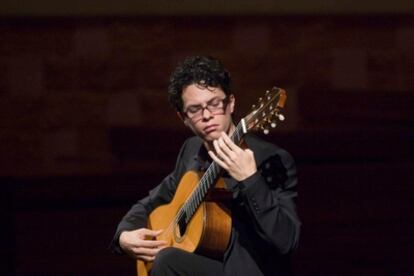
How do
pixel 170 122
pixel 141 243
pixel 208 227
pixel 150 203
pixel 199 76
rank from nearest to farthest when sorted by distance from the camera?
pixel 208 227
pixel 199 76
pixel 141 243
pixel 150 203
pixel 170 122

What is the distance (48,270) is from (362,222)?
4.25ft

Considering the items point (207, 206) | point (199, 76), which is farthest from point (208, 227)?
point (199, 76)

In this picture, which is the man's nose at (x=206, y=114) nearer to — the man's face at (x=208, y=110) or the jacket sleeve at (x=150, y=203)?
the man's face at (x=208, y=110)

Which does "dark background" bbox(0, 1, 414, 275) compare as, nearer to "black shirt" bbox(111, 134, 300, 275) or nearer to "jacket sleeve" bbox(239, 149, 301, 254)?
"black shirt" bbox(111, 134, 300, 275)

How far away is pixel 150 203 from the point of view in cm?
258

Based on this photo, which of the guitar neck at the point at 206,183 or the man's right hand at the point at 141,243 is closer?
the guitar neck at the point at 206,183

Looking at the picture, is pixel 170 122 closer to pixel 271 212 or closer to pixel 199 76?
pixel 199 76

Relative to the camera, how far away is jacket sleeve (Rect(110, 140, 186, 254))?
2504 mm

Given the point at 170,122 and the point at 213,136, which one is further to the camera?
the point at 170,122

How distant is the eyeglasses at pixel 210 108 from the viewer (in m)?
2.14

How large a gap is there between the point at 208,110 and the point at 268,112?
264 mm

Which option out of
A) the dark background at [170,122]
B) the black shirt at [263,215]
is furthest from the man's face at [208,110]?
the dark background at [170,122]

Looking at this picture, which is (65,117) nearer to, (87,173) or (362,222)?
(87,173)

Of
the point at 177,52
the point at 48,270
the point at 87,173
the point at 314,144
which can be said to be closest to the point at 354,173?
the point at 314,144
